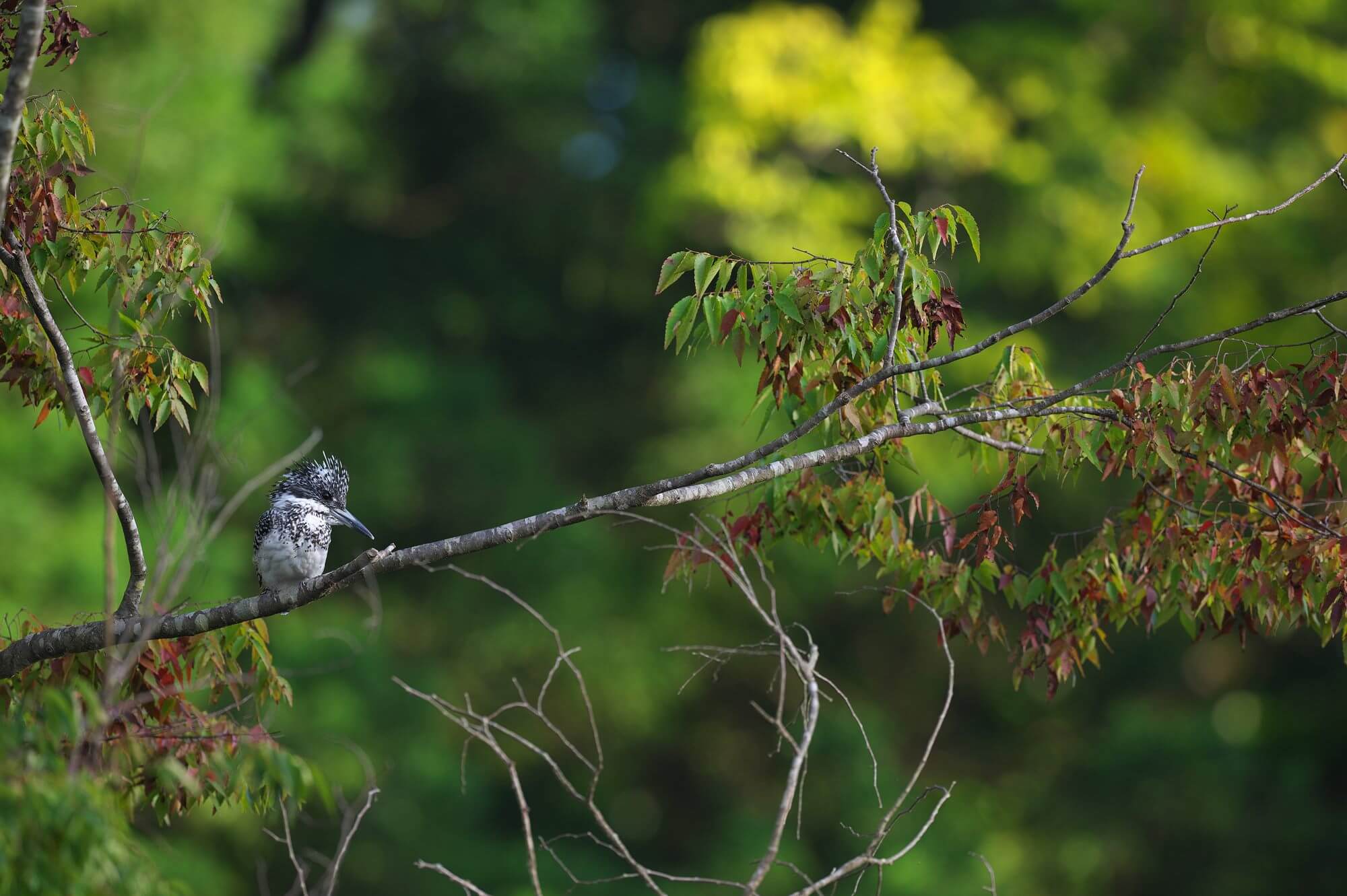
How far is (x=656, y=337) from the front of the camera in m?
14.3

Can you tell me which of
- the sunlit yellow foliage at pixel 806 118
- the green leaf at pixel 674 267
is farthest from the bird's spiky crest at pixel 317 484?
the sunlit yellow foliage at pixel 806 118

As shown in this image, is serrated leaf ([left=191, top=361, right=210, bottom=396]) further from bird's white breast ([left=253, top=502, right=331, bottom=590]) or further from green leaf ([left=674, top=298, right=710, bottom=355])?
bird's white breast ([left=253, top=502, right=331, bottom=590])

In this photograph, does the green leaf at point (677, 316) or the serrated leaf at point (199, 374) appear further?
the serrated leaf at point (199, 374)

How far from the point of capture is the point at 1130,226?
131 inches

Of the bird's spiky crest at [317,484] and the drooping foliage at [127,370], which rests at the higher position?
the drooping foliage at [127,370]

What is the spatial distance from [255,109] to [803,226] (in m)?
5.26

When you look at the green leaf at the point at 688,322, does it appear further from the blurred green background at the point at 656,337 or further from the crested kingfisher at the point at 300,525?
the blurred green background at the point at 656,337

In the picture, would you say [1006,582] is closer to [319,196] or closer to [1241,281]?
[1241,281]

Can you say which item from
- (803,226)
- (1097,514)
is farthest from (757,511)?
(1097,514)

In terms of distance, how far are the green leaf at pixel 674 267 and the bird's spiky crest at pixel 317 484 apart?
7.20ft

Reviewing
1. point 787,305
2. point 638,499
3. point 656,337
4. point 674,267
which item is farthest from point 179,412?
point 656,337

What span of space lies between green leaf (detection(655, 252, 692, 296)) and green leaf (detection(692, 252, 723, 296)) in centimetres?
3

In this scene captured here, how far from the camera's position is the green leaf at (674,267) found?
355 centimetres

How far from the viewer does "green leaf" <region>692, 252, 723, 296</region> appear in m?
3.47
